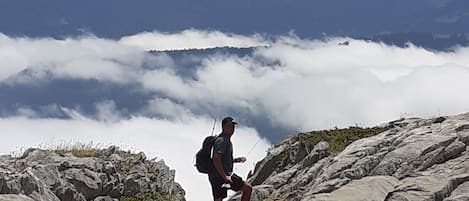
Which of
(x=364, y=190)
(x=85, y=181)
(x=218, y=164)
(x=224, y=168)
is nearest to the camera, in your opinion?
(x=218, y=164)

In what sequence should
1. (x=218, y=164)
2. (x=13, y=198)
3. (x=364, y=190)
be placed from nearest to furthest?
(x=218, y=164) → (x=364, y=190) → (x=13, y=198)

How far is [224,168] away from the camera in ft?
67.1

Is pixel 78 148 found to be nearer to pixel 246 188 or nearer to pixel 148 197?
pixel 148 197

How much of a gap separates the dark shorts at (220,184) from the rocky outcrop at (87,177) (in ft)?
23.1

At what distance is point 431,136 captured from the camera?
2575cm

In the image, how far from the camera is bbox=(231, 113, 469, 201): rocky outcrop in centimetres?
2114

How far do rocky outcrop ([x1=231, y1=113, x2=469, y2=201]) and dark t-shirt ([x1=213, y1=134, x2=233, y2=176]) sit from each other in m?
2.55

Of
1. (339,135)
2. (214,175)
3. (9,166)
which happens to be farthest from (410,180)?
(9,166)

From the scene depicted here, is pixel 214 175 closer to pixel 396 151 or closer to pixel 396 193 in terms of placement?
pixel 396 193

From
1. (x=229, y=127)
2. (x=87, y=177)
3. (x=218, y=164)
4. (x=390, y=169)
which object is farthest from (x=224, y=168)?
(x=87, y=177)

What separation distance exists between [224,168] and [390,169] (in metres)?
6.25

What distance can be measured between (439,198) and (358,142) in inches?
319

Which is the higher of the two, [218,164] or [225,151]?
[225,151]

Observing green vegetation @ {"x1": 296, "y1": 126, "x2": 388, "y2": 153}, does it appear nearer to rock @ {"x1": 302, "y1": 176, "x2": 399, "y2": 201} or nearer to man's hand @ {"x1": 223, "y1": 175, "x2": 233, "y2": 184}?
rock @ {"x1": 302, "y1": 176, "x2": 399, "y2": 201}
